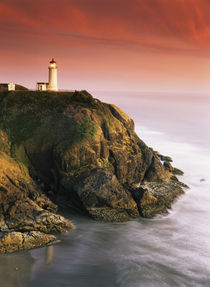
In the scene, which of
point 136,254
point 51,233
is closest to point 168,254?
point 136,254

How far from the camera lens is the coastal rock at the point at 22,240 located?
735 inches

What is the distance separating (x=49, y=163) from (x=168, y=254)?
12.8 meters

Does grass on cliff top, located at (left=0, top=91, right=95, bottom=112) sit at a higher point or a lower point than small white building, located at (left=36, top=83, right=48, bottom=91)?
lower

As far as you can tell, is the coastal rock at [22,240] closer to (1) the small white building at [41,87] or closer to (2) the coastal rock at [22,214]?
(2) the coastal rock at [22,214]

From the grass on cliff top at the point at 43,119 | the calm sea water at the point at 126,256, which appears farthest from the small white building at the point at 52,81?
the calm sea water at the point at 126,256

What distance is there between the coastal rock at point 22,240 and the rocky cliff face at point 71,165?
1069 mm

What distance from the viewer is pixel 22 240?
1919 centimetres

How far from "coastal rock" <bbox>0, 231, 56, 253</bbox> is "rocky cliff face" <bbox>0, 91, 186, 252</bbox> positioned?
107 centimetres

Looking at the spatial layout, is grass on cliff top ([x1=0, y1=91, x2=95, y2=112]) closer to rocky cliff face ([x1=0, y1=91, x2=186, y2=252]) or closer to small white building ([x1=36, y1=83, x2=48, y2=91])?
rocky cliff face ([x1=0, y1=91, x2=186, y2=252])

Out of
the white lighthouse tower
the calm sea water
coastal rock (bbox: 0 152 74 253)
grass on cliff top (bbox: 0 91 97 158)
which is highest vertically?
the white lighthouse tower

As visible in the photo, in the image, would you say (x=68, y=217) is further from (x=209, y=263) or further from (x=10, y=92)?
(x=10, y=92)

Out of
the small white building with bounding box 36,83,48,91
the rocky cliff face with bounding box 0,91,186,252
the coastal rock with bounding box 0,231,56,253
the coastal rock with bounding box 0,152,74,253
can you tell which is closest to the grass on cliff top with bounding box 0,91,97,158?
the rocky cliff face with bounding box 0,91,186,252

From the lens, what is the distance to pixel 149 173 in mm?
31391

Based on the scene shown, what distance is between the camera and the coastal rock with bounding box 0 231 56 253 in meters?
18.7
